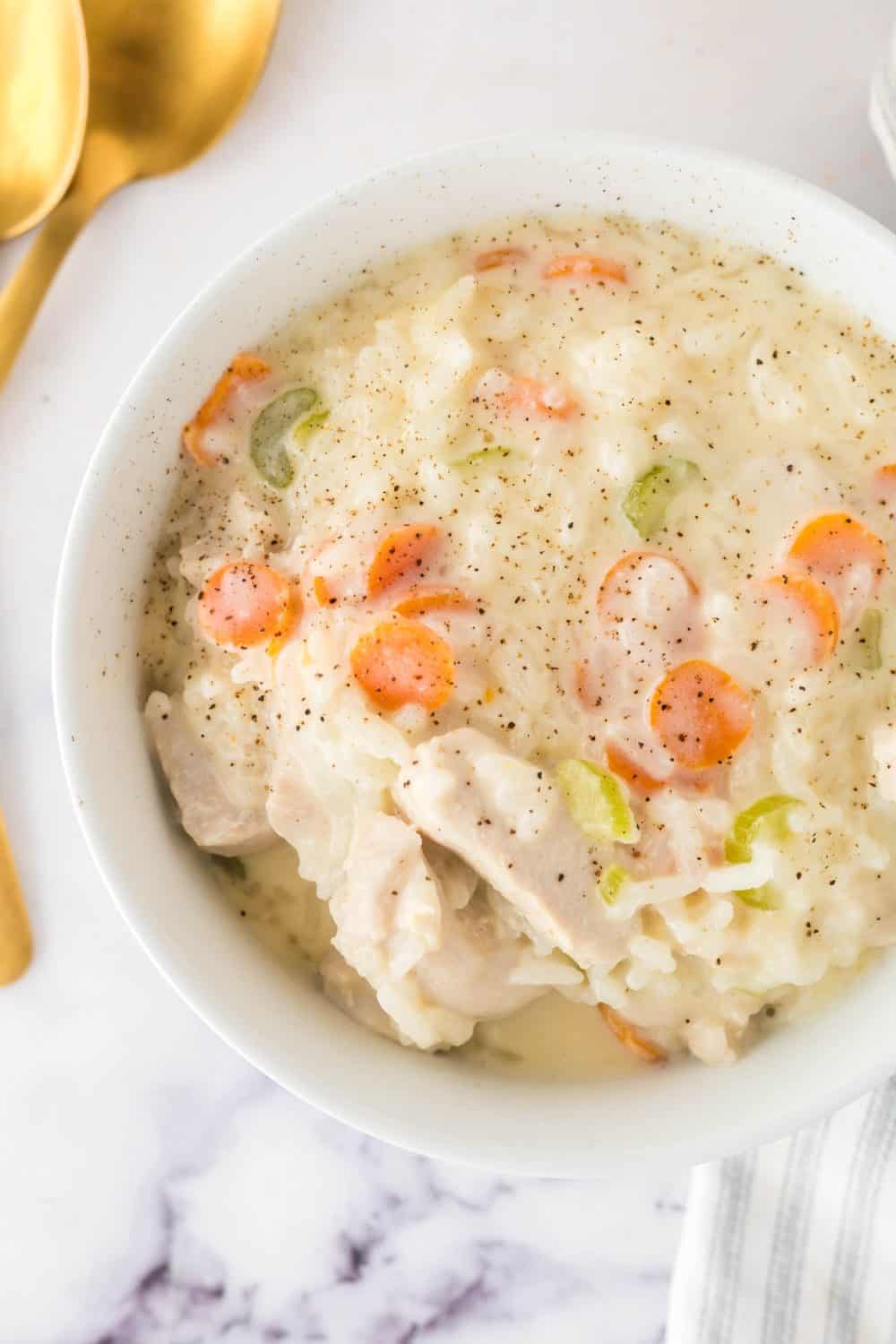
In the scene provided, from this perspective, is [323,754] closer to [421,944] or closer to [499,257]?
[421,944]

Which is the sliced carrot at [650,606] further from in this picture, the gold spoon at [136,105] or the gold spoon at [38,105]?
the gold spoon at [38,105]

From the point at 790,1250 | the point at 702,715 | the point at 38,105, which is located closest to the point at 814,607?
the point at 702,715

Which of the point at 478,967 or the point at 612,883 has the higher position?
the point at 612,883

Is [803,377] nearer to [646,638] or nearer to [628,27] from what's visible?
[646,638]

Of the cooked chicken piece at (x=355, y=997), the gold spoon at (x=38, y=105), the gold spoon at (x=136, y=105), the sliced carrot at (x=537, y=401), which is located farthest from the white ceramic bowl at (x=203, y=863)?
the gold spoon at (x=38, y=105)

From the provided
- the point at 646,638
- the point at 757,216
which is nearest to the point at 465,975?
the point at 646,638
